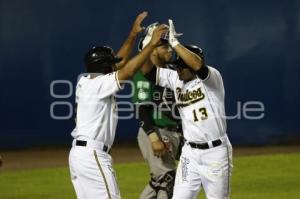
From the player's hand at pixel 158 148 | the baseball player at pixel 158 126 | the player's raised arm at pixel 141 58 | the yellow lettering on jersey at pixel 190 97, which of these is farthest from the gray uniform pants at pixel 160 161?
the player's raised arm at pixel 141 58

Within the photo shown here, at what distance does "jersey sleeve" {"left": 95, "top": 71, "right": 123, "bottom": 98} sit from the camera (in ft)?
18.2

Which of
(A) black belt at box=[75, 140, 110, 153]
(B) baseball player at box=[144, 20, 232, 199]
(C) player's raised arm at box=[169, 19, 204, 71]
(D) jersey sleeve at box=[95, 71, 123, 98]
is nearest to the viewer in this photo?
(D) jersey sleeve at box=[95, 71, 123, 98]

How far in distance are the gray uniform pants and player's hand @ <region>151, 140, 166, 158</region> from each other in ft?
0.35

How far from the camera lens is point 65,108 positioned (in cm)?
1241

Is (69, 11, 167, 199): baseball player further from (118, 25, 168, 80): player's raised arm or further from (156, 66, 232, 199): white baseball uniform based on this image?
(156, 66, 232, 199): white baseball uniform

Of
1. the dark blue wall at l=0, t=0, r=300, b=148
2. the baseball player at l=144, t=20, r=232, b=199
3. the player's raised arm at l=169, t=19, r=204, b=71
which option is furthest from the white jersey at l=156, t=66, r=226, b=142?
the dark blue wall at l=0, t=0, r=300, b=148

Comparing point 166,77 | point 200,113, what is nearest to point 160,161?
point 166,77

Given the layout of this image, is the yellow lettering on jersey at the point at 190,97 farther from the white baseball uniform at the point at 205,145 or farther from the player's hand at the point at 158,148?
the player's hand at the point at 158,148

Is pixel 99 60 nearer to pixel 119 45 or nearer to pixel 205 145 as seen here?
pixel 205 145

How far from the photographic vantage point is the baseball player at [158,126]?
7.01 metres

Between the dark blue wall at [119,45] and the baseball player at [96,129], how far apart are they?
656cm

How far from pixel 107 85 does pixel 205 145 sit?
1106 millimetres

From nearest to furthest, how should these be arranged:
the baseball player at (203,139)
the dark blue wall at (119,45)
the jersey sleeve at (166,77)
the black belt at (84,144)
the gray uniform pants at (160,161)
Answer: the black belt at (84,144) < the baseball player at (203,139) < the jersey sleeve at (166,77) < the gray uniform pants at (160,161) < the dark blue wall at (119,45)

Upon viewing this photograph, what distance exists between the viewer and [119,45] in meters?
12.4
